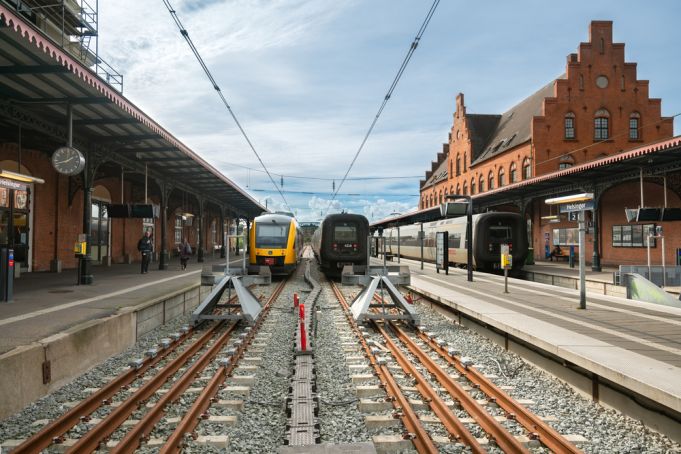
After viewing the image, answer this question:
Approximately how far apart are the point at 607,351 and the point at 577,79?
3344 cm

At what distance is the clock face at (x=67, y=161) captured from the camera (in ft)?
33.6

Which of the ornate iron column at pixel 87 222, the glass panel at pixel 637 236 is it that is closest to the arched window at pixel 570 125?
the glass panel at pixel 637 236

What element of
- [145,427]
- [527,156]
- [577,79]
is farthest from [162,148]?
[577,79]

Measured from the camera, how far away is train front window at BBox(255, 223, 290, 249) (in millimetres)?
18312

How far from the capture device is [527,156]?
34.2 meters

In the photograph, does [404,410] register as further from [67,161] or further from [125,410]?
[67,161]

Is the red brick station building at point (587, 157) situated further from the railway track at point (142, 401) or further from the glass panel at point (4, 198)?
the glass panel at point (4, 198)

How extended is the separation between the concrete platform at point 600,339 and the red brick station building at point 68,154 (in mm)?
7872

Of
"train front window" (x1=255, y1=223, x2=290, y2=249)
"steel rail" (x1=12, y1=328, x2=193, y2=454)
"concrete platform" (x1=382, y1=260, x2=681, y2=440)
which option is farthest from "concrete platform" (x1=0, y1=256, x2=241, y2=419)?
"concrete platform" (x1=382, y1=260, x2=681, y2=440)

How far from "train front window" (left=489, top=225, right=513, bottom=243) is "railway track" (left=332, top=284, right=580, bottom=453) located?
1359 centimetres

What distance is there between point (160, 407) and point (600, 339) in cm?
Answer: 570

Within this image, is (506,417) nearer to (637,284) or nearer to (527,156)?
(637,284)

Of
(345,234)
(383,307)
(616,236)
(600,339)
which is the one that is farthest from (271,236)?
(616,236)

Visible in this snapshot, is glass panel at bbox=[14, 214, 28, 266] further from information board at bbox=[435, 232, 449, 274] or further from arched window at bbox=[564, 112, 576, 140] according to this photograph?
arched window at bbox=[564, 112, 576, 140]
